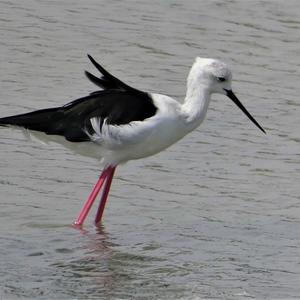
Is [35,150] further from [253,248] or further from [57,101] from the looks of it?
[253,248]

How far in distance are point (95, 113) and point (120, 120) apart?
18cm

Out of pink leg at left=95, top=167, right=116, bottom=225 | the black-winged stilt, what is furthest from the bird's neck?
pink leg at left=95, top=167, right=116, bottom=225

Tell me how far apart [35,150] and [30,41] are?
9.44 ft

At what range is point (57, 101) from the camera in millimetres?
10484

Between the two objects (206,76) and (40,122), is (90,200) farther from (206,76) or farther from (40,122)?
(206,76)

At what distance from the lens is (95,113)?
26.7ft

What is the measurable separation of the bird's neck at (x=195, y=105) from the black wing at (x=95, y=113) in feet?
0.90

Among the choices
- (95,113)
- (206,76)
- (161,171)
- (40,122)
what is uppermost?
(206,76)

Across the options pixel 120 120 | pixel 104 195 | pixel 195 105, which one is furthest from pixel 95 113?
pixel 195 105

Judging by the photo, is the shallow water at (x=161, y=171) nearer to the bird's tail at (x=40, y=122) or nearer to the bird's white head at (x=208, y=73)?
the bird's tail at (x=40, y=122)

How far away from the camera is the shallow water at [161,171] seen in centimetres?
709

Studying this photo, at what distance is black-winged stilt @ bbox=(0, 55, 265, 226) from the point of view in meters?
8.07

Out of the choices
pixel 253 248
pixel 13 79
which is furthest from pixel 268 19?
pixel 253 248

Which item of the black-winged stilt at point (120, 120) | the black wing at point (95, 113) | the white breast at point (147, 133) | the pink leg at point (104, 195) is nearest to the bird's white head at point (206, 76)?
the black-winged stilt at point (120, 120)
